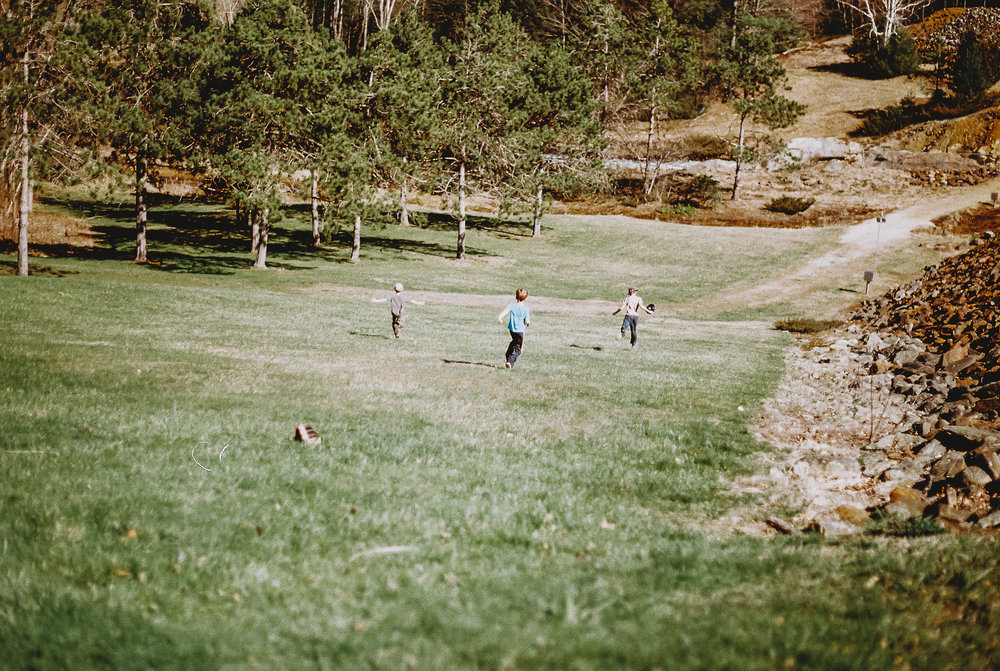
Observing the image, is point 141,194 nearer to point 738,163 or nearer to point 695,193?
point 738,163

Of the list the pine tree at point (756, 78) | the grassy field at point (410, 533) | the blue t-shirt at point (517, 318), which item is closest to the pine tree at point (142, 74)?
the grassy field at point (410, 533)

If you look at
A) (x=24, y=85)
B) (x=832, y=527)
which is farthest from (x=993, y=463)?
(x=24, y=85)

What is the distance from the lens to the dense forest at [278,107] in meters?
28.2

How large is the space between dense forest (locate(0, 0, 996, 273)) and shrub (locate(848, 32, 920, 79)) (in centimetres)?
2984

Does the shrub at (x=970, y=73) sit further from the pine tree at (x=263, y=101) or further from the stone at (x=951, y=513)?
the stone at (x=951, y=513)

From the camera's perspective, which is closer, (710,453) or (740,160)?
(710,453)

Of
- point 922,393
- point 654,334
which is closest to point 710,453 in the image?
point 922,393

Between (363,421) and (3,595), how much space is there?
587cm

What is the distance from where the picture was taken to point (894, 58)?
7612cm

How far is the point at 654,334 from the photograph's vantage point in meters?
26.9

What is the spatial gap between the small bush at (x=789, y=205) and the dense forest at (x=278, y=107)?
682 centimetres

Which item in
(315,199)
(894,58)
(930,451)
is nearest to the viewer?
(930,451)

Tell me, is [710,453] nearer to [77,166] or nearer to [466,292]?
[466,292]

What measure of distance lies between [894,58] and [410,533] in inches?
Answer: 3427
